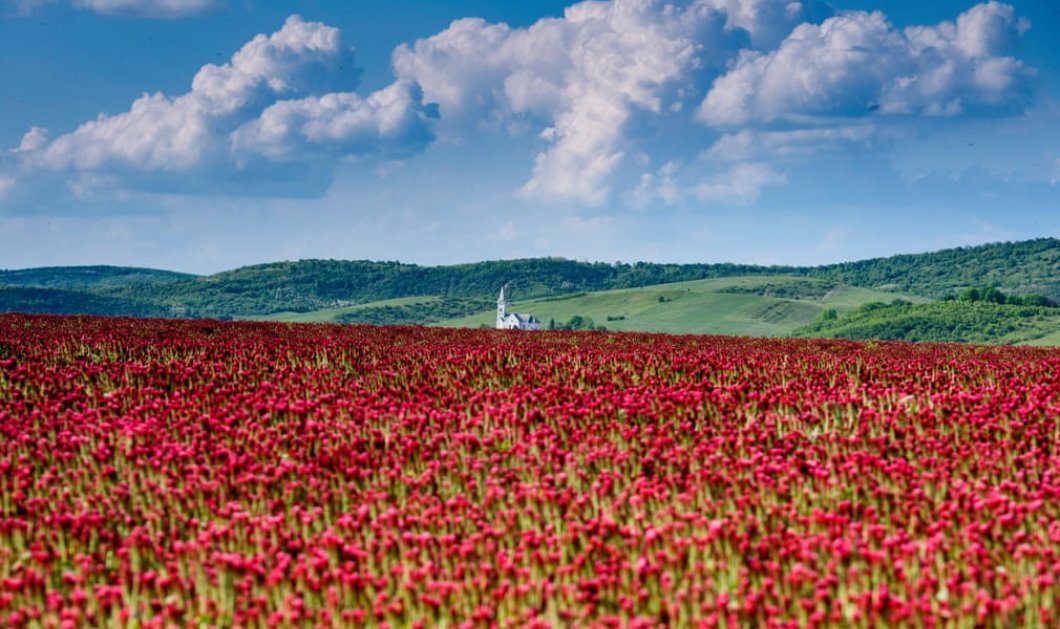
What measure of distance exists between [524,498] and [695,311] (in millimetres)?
164358

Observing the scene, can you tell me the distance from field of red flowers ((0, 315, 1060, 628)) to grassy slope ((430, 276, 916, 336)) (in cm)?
13831

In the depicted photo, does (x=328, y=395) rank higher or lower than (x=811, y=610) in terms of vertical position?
higher

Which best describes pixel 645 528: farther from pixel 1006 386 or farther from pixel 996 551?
pixel 1006 386

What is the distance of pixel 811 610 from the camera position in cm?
639

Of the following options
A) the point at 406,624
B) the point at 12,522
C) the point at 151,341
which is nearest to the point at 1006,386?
the point at 406,624

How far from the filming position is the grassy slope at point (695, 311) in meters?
159

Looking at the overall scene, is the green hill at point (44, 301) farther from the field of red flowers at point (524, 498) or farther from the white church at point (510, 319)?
the field of red flowers at point (524, 498)

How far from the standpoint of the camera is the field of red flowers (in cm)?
675

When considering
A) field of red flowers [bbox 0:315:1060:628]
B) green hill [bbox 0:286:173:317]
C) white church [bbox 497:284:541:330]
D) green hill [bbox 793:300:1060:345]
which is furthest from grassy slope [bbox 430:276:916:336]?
field of red flowers [bbox 0:315:1060:628]

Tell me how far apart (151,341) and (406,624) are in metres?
12.7

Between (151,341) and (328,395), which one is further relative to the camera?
(151,341)

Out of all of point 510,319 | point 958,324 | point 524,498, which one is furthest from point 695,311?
point 524,498

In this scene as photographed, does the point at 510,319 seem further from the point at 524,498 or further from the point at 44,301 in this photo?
the point at 524,498

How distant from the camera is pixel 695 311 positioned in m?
171
